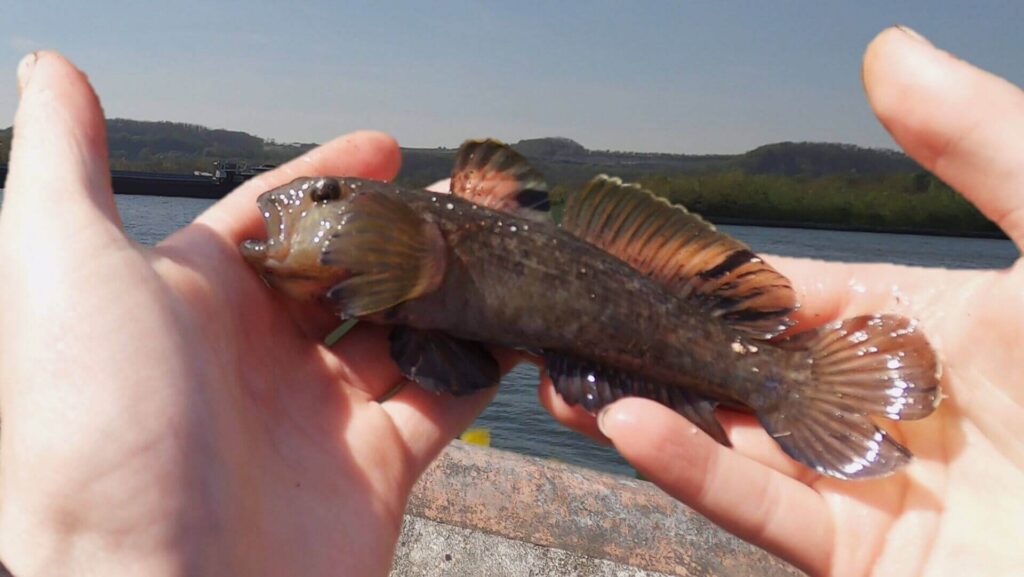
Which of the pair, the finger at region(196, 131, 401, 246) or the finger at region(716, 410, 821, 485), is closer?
the finger at region(716, 410, 821, 485)

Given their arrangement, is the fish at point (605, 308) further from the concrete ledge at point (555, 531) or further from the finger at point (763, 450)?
the concrete ledge at point (555, 531)

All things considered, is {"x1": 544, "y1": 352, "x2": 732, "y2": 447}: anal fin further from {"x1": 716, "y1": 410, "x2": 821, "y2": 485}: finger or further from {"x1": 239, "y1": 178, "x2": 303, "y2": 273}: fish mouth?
{"x1": 239, "y1": 178, "x2": 303, "y2": 273}: fish mouth

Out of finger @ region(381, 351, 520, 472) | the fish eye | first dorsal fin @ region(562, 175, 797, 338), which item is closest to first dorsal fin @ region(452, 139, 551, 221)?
first dorsal fin @ region(562, 175, 797, 338)

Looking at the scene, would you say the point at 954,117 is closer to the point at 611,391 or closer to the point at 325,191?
the point at 611,391

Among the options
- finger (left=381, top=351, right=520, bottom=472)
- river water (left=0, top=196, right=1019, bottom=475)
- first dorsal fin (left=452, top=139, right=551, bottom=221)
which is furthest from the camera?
river water (left=0, top=196, right=1019, bottom=475)

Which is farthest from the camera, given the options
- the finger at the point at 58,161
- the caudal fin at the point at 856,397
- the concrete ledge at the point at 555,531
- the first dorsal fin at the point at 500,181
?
the concrete ledge at the point at 555,531

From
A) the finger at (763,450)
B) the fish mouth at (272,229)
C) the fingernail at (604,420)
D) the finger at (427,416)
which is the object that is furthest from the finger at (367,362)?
the finger at (763,450)

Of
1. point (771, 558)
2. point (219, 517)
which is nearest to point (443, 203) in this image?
point (219, 517)

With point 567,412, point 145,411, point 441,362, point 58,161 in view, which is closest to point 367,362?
point 441,362
